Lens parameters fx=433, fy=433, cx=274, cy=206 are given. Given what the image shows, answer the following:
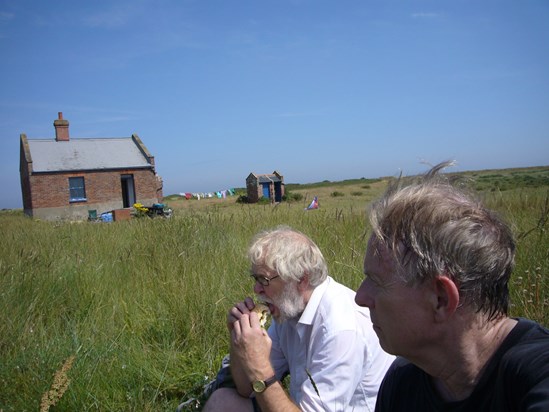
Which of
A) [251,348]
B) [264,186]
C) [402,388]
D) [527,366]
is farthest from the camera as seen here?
[264,186]

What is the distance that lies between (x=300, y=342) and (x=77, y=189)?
32000mm

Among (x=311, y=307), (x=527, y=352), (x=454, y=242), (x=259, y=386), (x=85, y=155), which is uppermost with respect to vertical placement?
(x=85, y=155)

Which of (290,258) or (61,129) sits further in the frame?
(61,129)

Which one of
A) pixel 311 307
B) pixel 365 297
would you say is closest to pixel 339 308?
pixel 311 307

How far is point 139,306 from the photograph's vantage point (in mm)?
4035

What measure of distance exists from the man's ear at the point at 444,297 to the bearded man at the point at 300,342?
2.80 ft

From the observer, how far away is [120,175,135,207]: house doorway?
32.7 metres

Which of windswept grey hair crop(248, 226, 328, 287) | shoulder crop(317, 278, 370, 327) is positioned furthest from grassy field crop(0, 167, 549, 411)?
shoulder crop(317, 278, 370, 327)

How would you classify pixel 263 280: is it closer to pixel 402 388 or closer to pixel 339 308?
pixel 339 308

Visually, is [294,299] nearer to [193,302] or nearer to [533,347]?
[533,347]

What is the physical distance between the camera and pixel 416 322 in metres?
1.12

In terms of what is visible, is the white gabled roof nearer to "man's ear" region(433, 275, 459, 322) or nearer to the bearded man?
the bearded man

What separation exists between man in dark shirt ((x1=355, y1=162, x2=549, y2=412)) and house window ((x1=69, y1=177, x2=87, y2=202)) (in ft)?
108

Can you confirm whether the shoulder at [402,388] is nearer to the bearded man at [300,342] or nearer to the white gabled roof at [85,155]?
the bearded man at [300,342]
